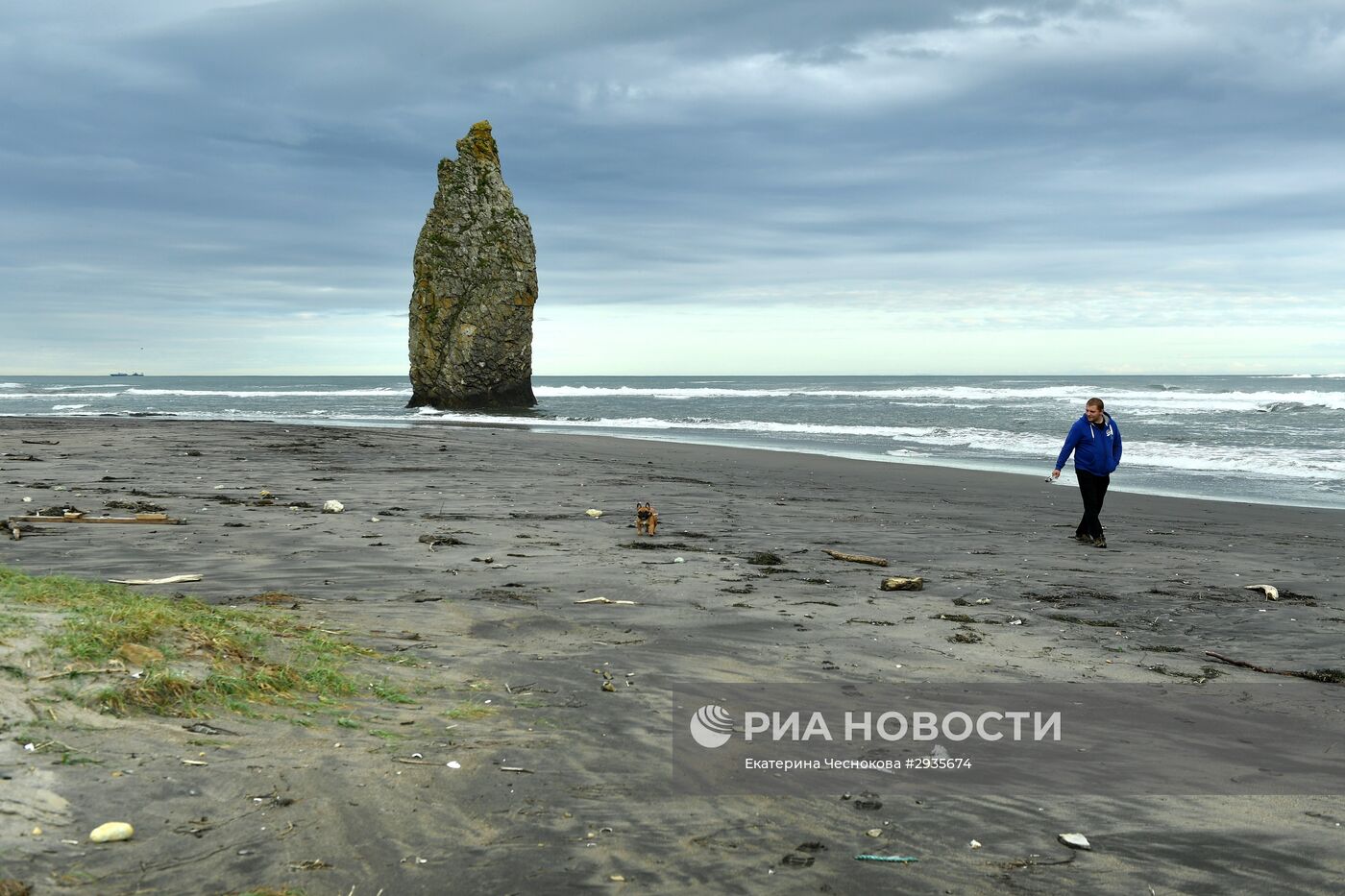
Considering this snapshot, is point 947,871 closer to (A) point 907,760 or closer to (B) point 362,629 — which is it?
(A) point 907,760

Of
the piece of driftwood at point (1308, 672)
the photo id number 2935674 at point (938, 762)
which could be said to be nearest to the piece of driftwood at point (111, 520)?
the photo id number 2935674 at point (938, 762)

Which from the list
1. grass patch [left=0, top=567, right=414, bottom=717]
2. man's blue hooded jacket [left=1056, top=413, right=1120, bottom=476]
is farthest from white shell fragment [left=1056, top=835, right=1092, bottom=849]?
man's blue hooded jacket [left=1056, top=413, right=1120, bottom=476]

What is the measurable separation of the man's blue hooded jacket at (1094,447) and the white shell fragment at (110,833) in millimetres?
10043

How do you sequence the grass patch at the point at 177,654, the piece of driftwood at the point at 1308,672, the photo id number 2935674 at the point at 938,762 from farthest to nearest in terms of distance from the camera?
the piece of driftwood at the point at 1308,672, the photo id number 2935674 at the point at 938,762, the grass patch at the point at 177,654

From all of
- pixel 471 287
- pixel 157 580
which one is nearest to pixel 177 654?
pixel 157 580

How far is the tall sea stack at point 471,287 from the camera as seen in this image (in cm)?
4675

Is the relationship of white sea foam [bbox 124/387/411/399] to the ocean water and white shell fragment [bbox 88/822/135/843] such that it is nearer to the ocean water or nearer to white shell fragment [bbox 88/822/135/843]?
the ocean water

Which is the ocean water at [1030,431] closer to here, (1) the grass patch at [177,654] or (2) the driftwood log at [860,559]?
(2) the driftwood log at [860,559]

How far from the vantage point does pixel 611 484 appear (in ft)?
49.4

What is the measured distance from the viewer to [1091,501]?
1054 cm

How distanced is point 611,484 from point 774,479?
3.27 m

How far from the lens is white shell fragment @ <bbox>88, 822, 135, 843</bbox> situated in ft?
9.38

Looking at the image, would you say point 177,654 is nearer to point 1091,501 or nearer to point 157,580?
point 157,580

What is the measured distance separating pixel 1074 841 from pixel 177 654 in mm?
Answer: 3703
